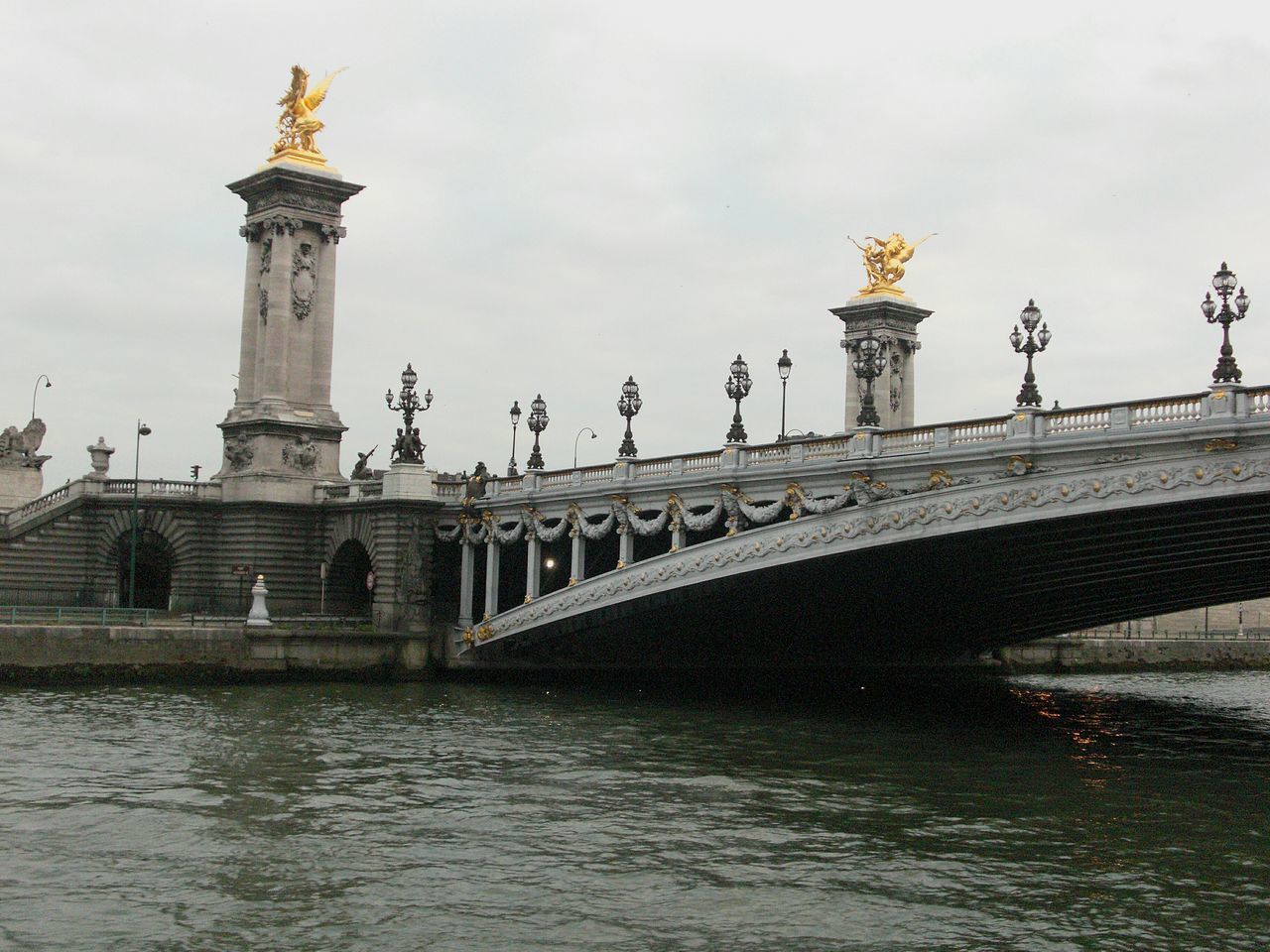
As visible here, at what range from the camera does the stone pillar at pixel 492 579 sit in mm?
57812

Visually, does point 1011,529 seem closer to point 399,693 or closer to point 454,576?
point 399,693

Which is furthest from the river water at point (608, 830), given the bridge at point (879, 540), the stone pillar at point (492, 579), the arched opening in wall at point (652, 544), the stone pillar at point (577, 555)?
the arched opening in wall at point (652, 544)

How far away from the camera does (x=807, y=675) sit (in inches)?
2514

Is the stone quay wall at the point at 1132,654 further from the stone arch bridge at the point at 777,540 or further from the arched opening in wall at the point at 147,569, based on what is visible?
the arched opening in wall at the point at 147,569

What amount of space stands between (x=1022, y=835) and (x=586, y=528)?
2926 cm

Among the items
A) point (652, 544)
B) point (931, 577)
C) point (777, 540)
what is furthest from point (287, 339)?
point (931, 577)

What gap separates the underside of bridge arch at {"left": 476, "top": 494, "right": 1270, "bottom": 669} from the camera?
43.4 m

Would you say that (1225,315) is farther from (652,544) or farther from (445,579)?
(445,579)

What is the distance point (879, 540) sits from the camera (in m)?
43.7

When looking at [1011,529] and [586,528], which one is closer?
[1011,529]

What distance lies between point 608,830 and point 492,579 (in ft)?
104

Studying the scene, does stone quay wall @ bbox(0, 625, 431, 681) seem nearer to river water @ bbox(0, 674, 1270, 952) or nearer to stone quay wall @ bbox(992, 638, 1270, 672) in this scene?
river water @ bbox(0, 674, 1270, 952)

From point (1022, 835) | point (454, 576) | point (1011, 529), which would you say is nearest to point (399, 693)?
point (454, 576)

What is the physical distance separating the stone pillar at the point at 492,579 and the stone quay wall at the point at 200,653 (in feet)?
8.47
